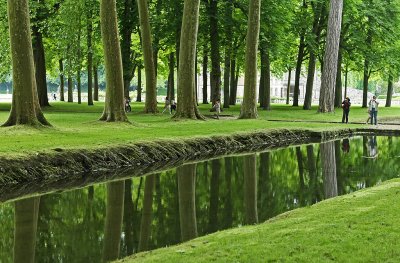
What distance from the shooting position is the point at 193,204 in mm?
12648

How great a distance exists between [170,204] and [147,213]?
3.27 ft

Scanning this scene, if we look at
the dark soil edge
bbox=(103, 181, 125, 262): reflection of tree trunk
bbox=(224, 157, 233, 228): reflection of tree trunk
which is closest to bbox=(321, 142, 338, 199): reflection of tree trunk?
the dark soil edge

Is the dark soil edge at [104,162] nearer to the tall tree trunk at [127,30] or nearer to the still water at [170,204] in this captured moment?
the still water at [170,204]

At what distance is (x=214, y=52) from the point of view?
3938 cm

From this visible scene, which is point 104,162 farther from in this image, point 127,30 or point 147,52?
point 127,30

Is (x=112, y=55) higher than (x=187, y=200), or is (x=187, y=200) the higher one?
(x=112, y=55)

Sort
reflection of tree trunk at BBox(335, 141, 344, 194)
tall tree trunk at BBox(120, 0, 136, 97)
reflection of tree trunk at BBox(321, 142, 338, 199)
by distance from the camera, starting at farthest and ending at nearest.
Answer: tall tree trunk at BBox(120, 0, 136, 97) < reflection of tree trunk at BBox(335, 141, 344, 194) < reflection of tree trunk at BBox(321, 142, 338, 199)

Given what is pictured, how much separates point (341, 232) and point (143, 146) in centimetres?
1154

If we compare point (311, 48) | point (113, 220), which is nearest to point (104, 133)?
point (113, 220)

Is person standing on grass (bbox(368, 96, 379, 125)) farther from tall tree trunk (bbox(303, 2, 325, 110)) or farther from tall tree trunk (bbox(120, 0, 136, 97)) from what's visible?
tall tree trunk (bbox(120, 0, 136, 97))

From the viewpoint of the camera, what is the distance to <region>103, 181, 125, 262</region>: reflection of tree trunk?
29.4 feet

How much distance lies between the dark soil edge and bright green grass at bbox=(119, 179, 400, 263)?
6.14 metres

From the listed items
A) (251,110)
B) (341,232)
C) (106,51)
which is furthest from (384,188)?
(251,110)

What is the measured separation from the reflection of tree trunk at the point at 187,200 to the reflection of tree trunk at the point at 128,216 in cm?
89
